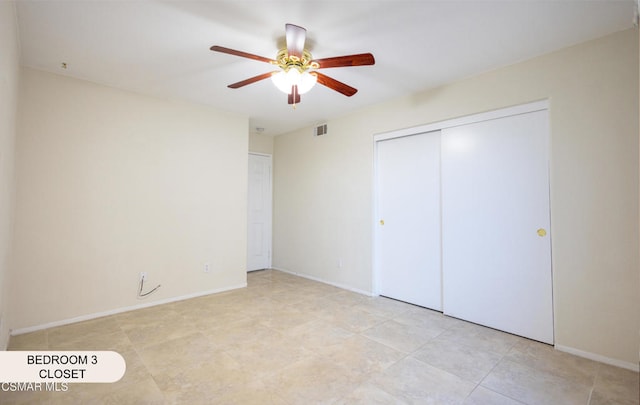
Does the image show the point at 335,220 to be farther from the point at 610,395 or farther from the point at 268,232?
the point at 610,395

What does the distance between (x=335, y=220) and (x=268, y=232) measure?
67.6 inches

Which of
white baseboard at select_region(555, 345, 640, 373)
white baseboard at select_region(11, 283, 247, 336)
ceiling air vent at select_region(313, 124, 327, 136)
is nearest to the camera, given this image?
white baseboard at select_region(555, 345, 640, 373)

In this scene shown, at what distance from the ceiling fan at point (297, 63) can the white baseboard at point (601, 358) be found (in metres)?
2.78

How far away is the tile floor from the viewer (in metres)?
1.82

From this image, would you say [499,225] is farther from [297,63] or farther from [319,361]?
[297,63]

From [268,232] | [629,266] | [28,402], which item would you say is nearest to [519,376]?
[629,266]

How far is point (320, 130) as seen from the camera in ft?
15.3

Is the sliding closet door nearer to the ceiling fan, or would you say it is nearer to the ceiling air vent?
the ceiling fan

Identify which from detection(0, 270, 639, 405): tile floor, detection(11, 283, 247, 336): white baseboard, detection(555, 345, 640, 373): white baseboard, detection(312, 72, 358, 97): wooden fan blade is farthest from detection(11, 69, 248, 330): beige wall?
detection(555, 345, 640, 373): white baseboard

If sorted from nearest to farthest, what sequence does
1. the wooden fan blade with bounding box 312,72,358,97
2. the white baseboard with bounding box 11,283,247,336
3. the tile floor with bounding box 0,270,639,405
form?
the tile floor with bounding box 0,270,639,405
the wooden fan blade with bounding box 312,72,358,97
the white baseboard with bounding box 11,283,247,336

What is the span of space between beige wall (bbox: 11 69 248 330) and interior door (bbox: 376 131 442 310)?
2071mm

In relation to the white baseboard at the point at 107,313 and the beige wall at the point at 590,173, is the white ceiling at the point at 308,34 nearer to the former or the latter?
the beige wall at the point at 590,173

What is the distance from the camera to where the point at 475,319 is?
2.98 metres

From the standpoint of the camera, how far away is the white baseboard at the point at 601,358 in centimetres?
211
